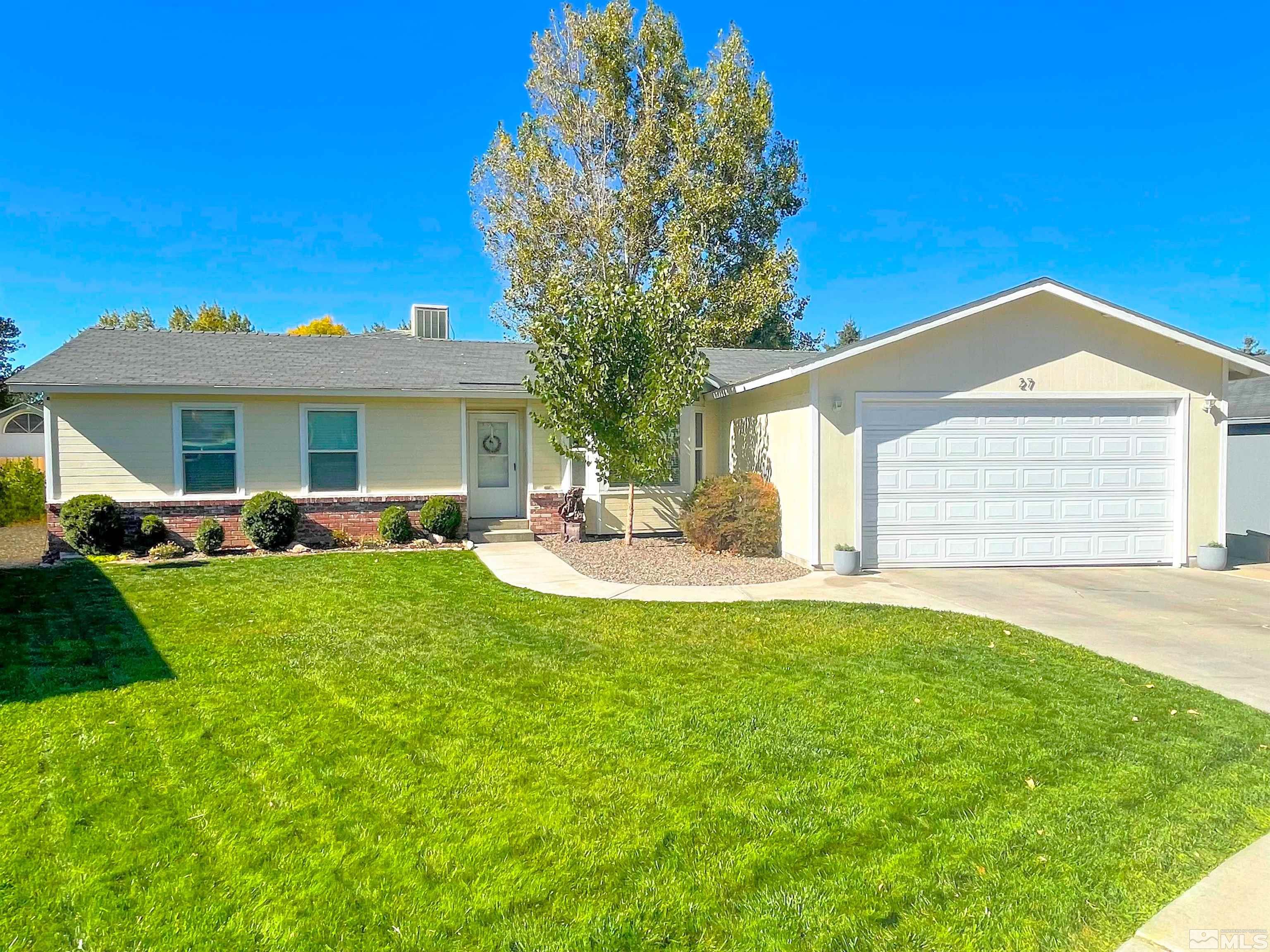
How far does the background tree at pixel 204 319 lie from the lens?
1336 inches

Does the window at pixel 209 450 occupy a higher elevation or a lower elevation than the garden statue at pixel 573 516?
higher

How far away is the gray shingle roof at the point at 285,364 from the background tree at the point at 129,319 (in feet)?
90.0

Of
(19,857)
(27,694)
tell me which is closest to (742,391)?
(27,694)

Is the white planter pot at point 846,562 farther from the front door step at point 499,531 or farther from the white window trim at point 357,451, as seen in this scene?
the white window trim at point 357,451

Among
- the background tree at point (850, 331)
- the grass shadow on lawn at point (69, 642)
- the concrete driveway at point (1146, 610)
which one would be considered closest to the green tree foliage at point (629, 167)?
the concrete driveway at point (1146, 610)

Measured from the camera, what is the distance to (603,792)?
3561 mm

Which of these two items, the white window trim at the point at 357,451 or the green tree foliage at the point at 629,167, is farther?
the green tree foliage at the point at 629,167

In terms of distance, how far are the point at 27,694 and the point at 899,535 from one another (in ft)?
31.7

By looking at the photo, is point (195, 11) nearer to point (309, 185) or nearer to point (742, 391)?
point (309, 185)

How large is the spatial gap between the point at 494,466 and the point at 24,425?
70.2ft

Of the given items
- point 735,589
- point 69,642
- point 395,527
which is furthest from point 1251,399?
point 69,642

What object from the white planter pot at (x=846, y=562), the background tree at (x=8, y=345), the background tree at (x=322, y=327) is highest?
the background tree at (x=322, y=327)

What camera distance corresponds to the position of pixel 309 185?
2005 cm

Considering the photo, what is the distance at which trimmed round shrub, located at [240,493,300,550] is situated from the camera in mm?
11578
